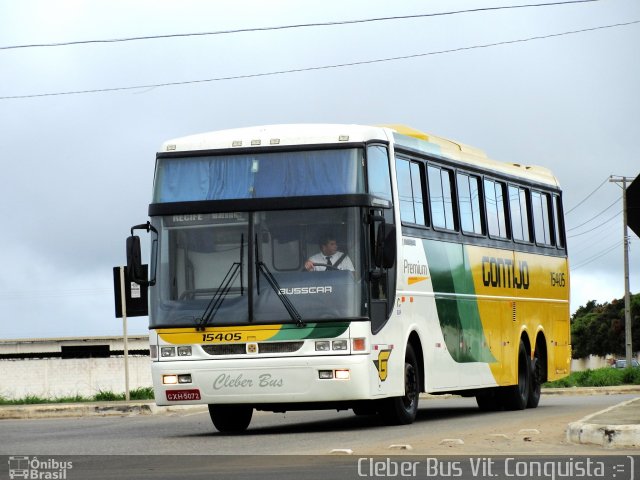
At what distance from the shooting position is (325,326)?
18.8 metres

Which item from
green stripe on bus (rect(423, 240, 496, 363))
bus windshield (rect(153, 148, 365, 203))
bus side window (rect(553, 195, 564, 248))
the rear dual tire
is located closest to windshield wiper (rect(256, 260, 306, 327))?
bus windshield (rect(153, 148, 365, 203))

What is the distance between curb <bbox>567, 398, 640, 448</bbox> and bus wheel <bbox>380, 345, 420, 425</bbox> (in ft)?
14.4

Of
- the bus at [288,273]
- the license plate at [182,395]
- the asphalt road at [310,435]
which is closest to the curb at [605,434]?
the asphalt road at [310,435]

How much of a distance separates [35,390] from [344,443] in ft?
213

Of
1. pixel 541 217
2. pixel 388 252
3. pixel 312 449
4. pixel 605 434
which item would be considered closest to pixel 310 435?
pixel 388 252

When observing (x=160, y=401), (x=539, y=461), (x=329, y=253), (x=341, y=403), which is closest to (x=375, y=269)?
(x=329, y=253)

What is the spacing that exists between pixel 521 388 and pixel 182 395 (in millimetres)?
8586

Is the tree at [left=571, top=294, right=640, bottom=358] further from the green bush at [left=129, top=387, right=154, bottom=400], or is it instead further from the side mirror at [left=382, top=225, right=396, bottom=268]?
the side mirror at [left=382, top=225, right=396, bottom=268]

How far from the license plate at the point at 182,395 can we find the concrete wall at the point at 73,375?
193 ft

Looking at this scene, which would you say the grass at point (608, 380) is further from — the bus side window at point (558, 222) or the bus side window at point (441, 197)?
the bus side window at point (441, 197)

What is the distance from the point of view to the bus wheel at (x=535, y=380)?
26.5m

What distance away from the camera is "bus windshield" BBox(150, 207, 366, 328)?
18828mm

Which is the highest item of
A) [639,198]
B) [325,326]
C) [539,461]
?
[639,198]

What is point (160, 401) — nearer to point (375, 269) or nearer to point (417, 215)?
point (375, 269)
